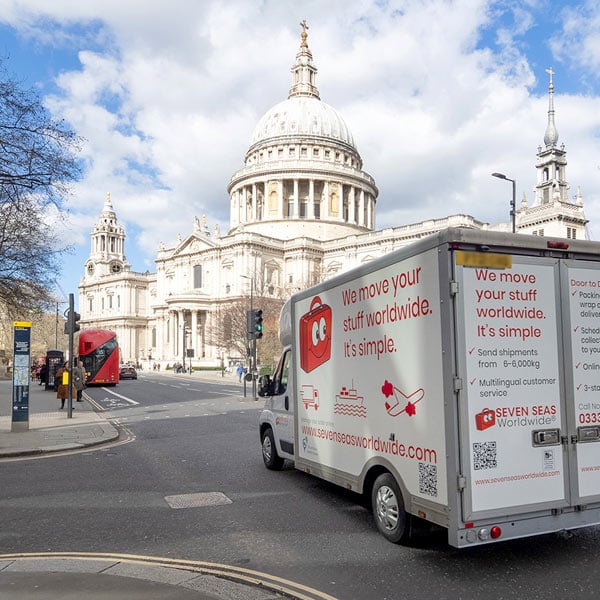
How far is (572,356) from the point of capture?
18.5 feet

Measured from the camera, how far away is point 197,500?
8047mm

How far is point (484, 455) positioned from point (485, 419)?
1.01ft

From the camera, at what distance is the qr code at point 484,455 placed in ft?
16.9

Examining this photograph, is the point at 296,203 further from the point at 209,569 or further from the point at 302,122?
the point at 209,569

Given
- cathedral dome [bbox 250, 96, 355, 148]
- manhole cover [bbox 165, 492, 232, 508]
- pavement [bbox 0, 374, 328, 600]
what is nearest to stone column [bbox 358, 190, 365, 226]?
cathedral dome [bbox 250, 96, 355, 148]

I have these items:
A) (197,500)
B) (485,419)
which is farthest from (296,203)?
(485,419)

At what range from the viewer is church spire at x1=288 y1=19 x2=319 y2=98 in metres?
105

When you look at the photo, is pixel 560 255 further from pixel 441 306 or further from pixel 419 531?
pixel 419 531

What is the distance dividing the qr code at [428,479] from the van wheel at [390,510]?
520 millimetres

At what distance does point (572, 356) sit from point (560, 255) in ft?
3.17

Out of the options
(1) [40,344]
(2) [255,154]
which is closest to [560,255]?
(2) [255,154]

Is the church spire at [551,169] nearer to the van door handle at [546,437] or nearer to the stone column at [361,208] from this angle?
the stone column at [361,208]

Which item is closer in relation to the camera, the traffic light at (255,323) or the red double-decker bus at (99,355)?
the traffic light at (255,323)

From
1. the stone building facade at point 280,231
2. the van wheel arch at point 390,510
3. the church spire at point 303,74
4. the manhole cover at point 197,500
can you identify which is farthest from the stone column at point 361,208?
the van wheel arch at point 390,510
